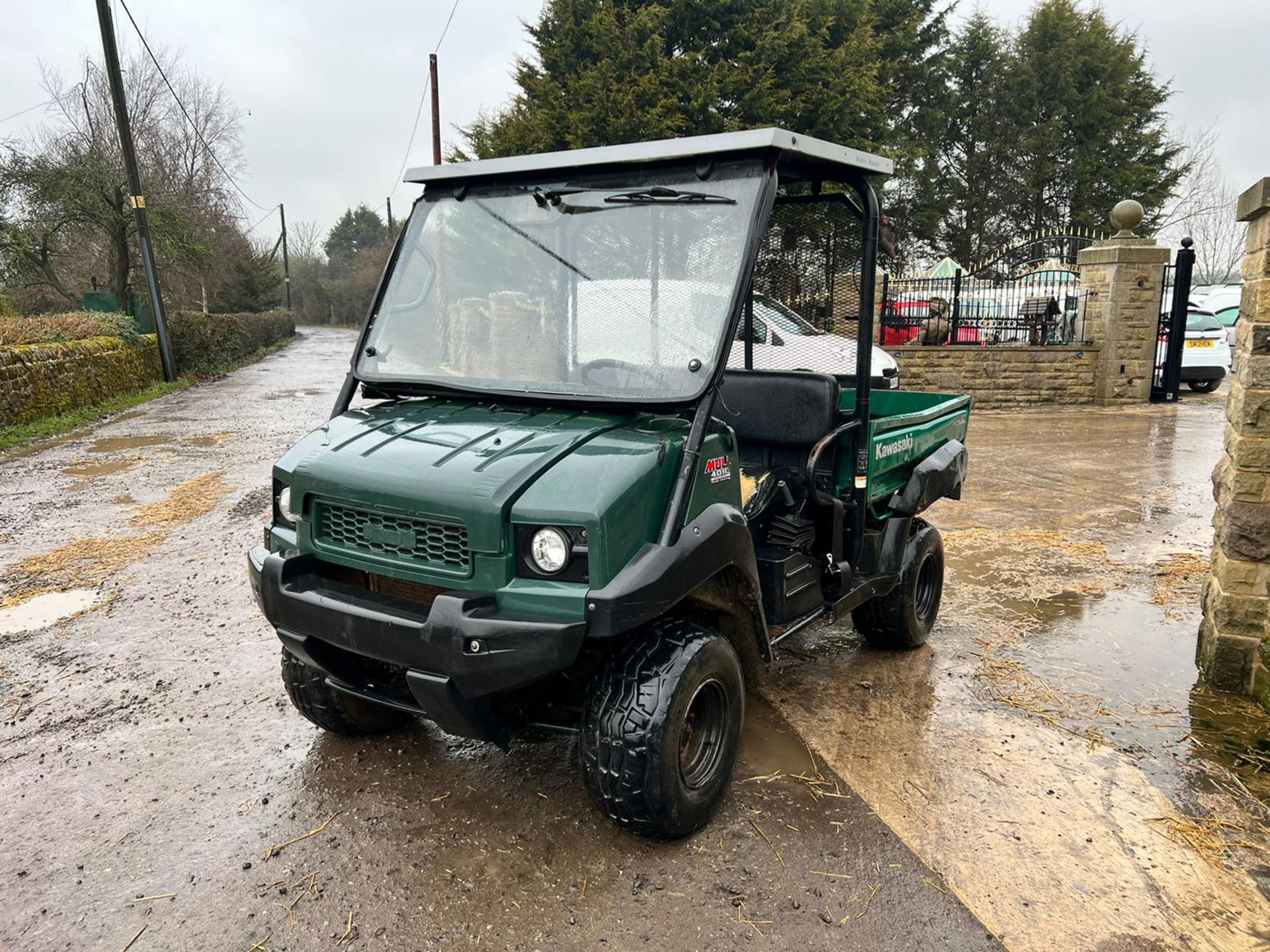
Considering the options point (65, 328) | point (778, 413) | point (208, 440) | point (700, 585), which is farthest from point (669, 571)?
point (65, 328)

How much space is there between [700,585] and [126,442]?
11.1m

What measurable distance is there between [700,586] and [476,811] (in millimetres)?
1156

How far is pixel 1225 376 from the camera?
1881 centimetres

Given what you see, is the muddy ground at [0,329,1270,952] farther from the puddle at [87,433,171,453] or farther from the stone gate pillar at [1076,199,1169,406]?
the stone gate pillar at [1076,199,1169,406]

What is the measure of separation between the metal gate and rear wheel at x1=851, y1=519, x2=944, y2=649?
481 inches

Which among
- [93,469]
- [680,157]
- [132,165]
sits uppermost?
[132,165]

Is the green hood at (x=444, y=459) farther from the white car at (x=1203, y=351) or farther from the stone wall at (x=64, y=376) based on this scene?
the white car at (x=1203, y=351)

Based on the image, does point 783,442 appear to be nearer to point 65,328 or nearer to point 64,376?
point 64,376

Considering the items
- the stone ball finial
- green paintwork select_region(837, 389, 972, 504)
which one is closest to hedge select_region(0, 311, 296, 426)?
green paintwork select_region(837, 389, 972, 504)

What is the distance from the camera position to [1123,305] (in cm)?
1489

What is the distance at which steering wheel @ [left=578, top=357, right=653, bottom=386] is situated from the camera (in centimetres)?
314

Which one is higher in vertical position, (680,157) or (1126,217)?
(1126,217)

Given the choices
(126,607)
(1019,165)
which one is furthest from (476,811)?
(1019,165)

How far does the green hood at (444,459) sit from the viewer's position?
2670mm
